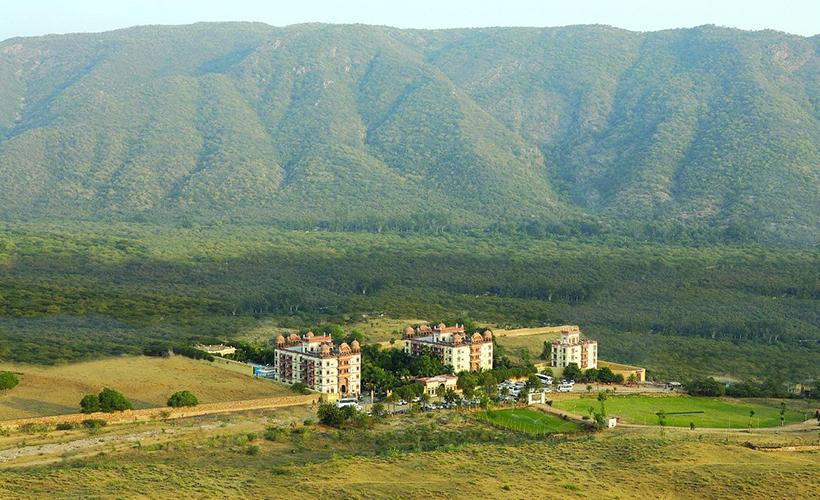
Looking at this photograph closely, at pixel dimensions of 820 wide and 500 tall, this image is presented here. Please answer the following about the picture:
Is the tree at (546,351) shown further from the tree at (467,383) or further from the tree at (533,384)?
the tree at (467,383)

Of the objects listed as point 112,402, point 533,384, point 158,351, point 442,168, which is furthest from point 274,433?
point 442,168

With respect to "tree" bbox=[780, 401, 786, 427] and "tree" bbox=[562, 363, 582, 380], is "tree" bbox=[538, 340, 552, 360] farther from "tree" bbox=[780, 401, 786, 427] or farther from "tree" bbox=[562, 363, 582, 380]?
"tree" bbox=[780, 401, 786, 427]

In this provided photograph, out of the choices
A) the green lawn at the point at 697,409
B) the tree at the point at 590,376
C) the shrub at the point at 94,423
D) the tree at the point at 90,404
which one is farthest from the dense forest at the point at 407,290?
the shrub at the point at 94,423

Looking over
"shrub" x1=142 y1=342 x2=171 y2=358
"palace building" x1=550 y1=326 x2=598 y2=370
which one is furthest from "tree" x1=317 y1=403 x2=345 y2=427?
"palace building" x1=550 y1=326 x2=598 y2=370

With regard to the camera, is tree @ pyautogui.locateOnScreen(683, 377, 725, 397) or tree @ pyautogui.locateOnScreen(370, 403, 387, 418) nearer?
tree @ pyautogui.locateOnScreen(370, 403, 387, 418)

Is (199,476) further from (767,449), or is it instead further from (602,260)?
(602,260)

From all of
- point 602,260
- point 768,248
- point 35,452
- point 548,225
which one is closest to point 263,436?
point 35,452
